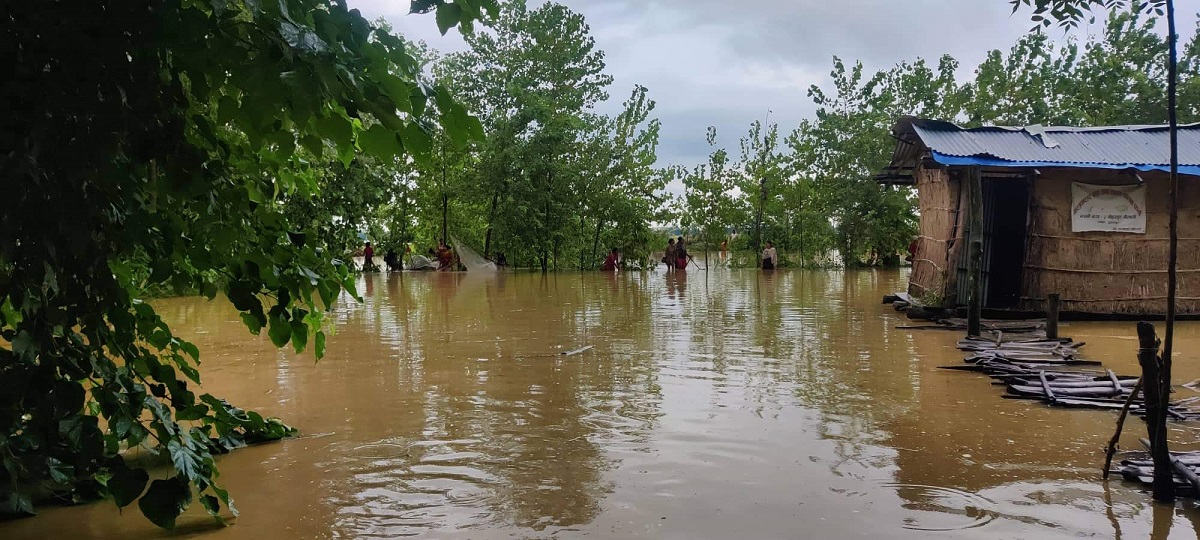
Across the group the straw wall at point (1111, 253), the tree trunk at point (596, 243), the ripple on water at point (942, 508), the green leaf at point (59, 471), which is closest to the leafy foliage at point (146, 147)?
the green leaf at point (59, 471)

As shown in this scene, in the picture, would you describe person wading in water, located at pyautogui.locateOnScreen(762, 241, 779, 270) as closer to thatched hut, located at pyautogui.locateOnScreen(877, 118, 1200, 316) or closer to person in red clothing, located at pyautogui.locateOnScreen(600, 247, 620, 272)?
person in red clothing, located at pyautogui.locateOnScreen(600, 247, 620, 272)

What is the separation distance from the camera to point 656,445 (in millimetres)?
5320

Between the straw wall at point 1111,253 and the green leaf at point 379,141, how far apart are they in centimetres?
1188

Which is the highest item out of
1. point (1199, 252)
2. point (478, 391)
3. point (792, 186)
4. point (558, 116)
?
point (558, 116)

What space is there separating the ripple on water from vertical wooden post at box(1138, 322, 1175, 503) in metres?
0.83

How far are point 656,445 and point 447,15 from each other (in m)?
3.47

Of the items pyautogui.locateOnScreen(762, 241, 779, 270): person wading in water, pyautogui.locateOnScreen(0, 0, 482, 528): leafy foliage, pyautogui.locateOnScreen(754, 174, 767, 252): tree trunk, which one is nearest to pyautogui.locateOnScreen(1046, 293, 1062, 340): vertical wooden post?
pyautogui.locateOnScreen(0, 0, 482, 528): leafy foliage

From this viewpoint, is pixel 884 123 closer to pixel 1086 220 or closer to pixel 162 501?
pixel 1086 220

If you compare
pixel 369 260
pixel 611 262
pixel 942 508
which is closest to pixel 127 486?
pixel 942 508

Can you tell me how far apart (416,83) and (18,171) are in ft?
3.97

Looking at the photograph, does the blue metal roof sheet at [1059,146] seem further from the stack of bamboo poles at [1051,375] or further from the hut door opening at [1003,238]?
the stack of bamboo poles at [1051,375]

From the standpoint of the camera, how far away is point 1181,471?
13.6 ft

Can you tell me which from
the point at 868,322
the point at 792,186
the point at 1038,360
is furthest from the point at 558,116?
the point at 1038,360

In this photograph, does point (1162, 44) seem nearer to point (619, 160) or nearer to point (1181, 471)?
point (619, 160)
